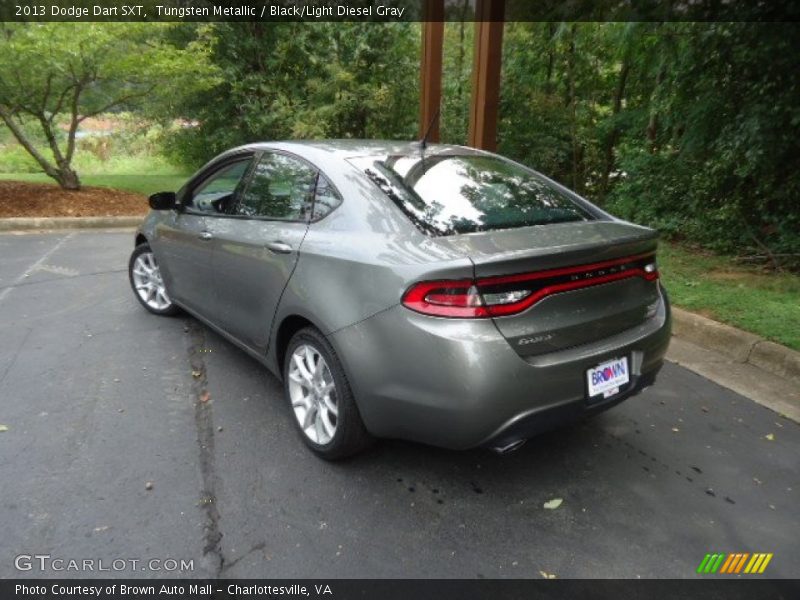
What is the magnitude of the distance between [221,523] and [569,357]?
1591 mm

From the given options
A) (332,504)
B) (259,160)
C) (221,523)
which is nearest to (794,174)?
(259,160)

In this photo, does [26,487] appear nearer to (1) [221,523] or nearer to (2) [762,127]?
(1) [221,523]

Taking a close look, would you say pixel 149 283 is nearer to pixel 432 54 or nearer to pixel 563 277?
pixel 563 277

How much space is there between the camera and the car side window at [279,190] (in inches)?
114

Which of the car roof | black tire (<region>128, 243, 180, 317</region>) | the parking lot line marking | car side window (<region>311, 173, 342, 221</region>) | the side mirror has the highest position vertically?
the car roof

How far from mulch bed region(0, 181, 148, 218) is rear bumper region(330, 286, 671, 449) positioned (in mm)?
8199

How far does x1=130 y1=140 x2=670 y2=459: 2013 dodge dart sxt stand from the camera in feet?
6.90

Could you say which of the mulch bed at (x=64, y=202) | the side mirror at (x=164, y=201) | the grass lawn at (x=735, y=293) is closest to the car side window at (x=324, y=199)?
the side mirror at (x=164, y=201)

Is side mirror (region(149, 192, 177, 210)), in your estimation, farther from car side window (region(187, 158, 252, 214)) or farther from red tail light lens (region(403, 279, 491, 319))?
red tail light lens (region(403, 279, 491, 319))

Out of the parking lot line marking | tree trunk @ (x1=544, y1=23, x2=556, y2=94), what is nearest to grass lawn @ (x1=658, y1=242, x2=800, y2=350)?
tree trunk @ (x1=544, y1=23, x2=556, y2=94)

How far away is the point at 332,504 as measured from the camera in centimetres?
243

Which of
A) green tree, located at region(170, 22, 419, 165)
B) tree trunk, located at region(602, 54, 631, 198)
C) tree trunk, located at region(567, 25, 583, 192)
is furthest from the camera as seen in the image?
green tree, located at region(170, 22, 419, 165)
